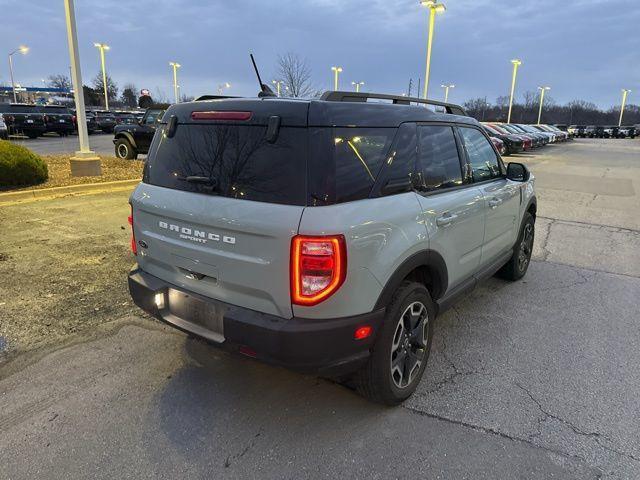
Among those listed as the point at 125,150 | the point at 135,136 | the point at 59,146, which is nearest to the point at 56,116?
the point at 59,146

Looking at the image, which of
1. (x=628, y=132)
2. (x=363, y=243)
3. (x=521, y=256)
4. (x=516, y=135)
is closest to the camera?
(x=363, y=243)

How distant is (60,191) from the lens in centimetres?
934

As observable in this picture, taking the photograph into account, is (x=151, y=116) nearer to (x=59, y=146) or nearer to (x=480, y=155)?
(x=59, y=146)

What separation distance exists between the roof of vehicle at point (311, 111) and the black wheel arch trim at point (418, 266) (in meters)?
0.83

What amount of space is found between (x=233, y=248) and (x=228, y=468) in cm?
114

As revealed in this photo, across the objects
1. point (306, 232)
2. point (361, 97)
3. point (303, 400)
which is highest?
point (361, 97)

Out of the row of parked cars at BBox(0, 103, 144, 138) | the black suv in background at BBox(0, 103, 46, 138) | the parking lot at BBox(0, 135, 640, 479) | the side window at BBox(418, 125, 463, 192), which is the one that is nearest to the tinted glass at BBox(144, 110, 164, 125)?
the row of parked cars at BBox(0, 103, 144, 138)

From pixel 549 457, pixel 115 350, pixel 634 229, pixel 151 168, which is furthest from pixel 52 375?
pixel 634 229

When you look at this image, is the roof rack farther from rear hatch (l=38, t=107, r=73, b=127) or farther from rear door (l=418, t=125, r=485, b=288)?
rear hatch (l=38, t=107, r=73, b=127)

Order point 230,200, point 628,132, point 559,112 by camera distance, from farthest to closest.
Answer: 1. point 559,112
2. point 628,132
3. point 230,200

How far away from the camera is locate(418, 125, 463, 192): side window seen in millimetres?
3201

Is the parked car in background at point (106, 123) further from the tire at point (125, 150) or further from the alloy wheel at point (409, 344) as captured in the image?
the alloy wheel at point (409, 344)

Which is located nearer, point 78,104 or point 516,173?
point 516,173

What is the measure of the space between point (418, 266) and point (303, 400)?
1.13 metres
